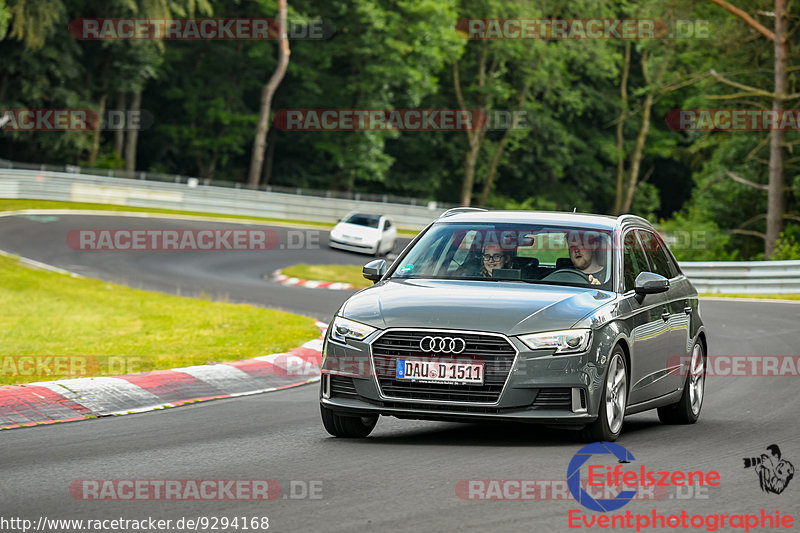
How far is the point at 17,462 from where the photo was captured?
7.92 metres

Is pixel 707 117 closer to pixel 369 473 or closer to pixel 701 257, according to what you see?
pixel 701 257

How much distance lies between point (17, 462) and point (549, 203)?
7057 centimetres

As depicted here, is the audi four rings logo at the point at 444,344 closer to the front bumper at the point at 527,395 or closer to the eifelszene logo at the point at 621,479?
the front bumper at the point at 527,395

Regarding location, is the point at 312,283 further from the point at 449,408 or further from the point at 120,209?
the point at 449,408

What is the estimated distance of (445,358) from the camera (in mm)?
8336

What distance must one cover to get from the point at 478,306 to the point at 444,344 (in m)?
0.40

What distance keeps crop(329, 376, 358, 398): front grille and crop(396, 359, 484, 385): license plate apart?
0.47 metres

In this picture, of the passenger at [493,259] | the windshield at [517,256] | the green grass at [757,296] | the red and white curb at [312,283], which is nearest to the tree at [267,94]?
the red and white curb at [312,283]

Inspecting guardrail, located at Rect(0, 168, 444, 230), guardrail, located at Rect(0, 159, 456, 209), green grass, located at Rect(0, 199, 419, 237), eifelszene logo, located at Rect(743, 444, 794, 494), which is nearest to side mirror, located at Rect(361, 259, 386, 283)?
eifelszene logo, located at Rect(743, 444, 794, 494)

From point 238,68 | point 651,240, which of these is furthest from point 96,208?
point 651,240

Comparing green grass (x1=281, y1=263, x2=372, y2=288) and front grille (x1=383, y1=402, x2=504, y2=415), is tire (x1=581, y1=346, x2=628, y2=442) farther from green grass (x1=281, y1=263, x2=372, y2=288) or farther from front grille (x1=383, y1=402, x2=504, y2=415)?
green grass (x1=281, y1=263, x2=372, y2=288)

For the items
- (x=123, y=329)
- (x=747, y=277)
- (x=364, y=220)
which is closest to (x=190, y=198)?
(x=364, y=220)

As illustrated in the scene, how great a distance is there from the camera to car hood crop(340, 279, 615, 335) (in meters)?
8.34

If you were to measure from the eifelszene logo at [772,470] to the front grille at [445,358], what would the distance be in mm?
1643
